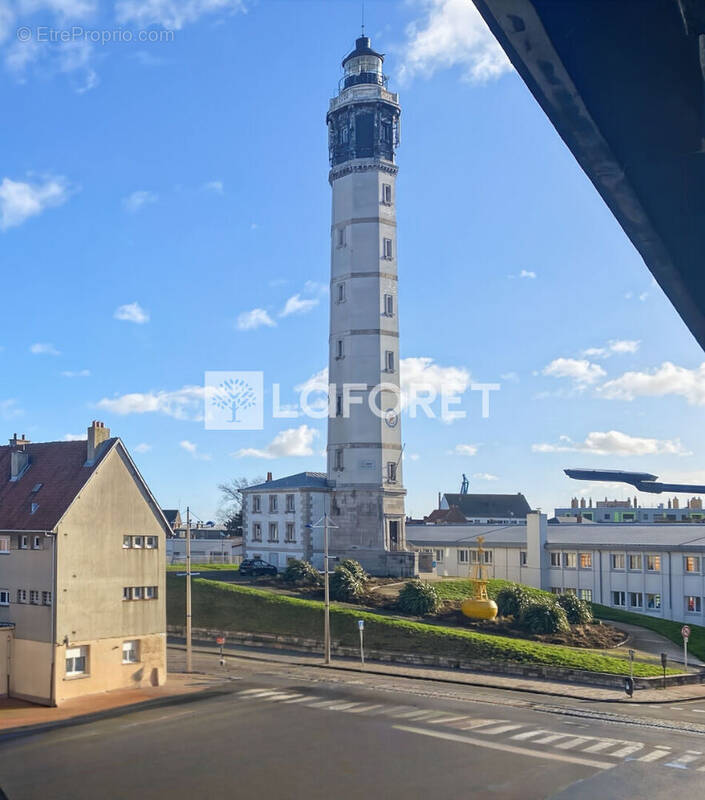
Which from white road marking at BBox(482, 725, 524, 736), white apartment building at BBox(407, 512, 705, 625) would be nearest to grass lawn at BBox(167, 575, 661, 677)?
white road marking at BBox(482, 725, 524, 736)

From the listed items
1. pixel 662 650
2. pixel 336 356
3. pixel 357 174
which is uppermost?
pixel 357 174

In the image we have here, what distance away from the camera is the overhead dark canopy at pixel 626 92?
6.88 metres

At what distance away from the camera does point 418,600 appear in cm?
5562

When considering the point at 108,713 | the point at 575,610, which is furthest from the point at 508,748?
the point at 575,610

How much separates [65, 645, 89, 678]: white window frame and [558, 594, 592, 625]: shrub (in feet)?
105

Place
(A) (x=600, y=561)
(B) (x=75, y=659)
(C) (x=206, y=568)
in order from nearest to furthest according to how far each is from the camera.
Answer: (B) (x=75, y=659), (A) (x=600, y=561), (C) (x=206, y=568)

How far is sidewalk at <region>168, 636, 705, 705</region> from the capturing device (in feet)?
131

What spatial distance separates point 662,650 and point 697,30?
52869 mm

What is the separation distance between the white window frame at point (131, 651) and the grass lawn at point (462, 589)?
84.6ft

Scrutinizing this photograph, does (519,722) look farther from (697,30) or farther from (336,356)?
(336,356)

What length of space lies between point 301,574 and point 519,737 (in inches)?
1352

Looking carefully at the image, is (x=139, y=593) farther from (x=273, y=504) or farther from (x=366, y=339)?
(x=366, y=339)

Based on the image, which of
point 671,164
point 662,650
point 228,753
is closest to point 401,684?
point 228,753

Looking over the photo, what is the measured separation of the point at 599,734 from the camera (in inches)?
1217
